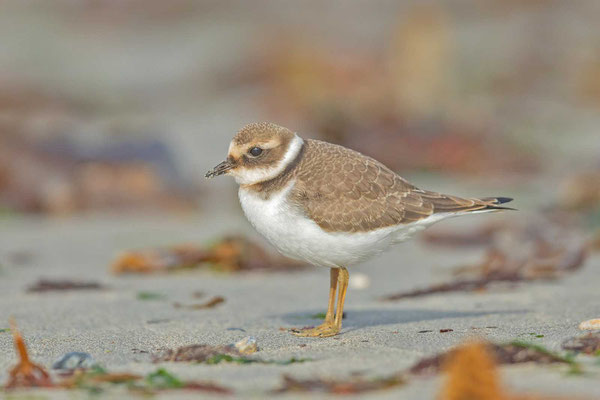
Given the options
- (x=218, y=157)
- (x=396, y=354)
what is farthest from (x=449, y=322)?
(x=218, y=157)

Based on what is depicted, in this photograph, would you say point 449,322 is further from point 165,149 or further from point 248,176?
point 165,149

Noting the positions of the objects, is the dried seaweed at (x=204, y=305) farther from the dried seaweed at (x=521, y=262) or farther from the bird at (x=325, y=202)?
the dried seaweed at (x=521, y=262)

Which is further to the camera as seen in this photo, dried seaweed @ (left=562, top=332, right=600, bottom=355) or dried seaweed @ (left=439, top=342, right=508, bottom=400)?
dried seaweed @ (left=562, top=332, right=600, bottom=355)

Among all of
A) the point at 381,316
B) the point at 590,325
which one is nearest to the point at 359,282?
the point at 381,316

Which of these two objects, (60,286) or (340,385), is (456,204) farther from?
(60,286)

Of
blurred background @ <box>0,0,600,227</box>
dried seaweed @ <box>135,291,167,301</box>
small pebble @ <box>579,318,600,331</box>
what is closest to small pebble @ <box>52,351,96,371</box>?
dried seaweed @ <box>135,291,167,301</box>

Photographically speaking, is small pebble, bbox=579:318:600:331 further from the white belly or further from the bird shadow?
the white belly

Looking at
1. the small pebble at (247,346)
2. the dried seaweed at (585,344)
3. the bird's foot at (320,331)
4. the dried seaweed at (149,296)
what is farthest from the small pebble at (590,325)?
the dried seaweed at (149,296)
